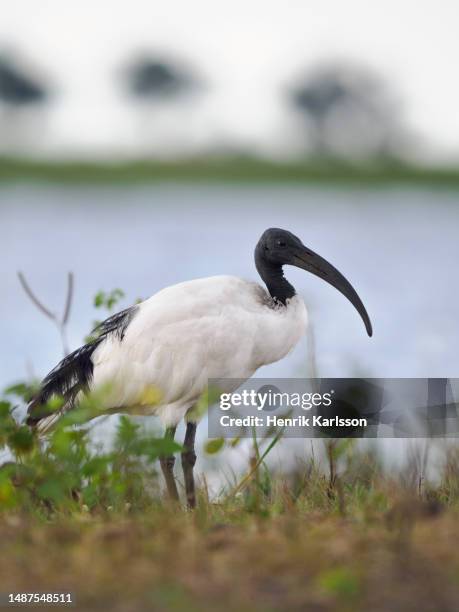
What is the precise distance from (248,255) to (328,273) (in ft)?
45.3

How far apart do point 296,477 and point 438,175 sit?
3842 cm

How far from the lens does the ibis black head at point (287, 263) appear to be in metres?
6.75

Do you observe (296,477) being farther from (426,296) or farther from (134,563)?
(426,296)

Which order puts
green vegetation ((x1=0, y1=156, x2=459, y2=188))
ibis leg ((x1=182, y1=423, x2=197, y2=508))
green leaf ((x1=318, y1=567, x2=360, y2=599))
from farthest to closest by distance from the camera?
green vegetation ((x1=0, y1=156, x2=459, y2=188)), ibis leg ((x1=182, y1=423, x2=197, y2=508)), green leaf ((x1=318, y1=567, x2=360, y2=599))

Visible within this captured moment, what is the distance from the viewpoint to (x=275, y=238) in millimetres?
6852

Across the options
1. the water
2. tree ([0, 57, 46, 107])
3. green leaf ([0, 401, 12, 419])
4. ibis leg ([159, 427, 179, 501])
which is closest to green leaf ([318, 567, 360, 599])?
green leaf ([0, 401, 12, 419])

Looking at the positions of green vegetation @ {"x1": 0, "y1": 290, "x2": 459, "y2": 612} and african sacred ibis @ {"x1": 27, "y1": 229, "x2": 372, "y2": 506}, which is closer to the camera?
green vegetation @ {"x1": 0, "y1": 290, "x2": 459, "y2": 612}

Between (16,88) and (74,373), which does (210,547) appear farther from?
(16,88)

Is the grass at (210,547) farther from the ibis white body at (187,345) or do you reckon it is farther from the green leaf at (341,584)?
the ibis white body at (187,345)

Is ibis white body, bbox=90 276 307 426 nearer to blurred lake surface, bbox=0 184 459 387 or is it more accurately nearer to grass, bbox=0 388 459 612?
blurred lake surface, bbox=0 184 459 387

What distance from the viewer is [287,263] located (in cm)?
685

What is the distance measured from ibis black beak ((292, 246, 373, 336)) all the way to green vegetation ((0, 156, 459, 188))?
36.3 meters

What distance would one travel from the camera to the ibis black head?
675cm

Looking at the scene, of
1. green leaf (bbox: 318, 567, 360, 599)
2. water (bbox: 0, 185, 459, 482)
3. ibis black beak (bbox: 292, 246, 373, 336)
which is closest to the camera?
green leaf (bbox: 318, 567, 360, 599)
